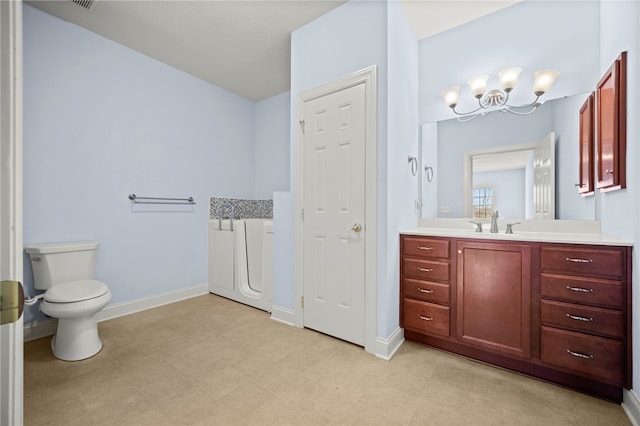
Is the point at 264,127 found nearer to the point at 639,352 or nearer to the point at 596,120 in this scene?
the point at 596,120

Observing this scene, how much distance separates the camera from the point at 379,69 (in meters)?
2.04

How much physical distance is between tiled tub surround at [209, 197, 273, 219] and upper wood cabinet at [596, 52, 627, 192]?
3.36 meters

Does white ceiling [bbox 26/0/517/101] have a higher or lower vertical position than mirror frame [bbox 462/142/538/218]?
higher

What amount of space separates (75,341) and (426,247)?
2584mm

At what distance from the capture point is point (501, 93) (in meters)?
2.29

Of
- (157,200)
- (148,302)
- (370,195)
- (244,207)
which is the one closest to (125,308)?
(148,302)

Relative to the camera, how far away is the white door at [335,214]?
214 cm

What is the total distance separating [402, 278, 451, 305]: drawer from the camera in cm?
203

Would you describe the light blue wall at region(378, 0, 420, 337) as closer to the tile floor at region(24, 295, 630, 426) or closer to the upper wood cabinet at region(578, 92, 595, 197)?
the tile floor at region(24, 295, 630, 426)

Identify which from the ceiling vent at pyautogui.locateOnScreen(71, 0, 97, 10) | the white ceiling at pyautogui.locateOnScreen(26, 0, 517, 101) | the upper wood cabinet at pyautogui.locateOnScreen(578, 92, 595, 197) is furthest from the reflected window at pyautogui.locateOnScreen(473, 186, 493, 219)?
the ceiling vent at pyautogui.locateOnScreen(71, 0, 97, 10)

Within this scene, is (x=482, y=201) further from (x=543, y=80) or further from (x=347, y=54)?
(x=347, y=54)

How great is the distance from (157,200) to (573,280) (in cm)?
356

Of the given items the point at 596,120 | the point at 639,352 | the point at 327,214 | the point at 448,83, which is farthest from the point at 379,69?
the point at 639,352

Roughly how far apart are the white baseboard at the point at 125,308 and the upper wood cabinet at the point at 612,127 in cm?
378
